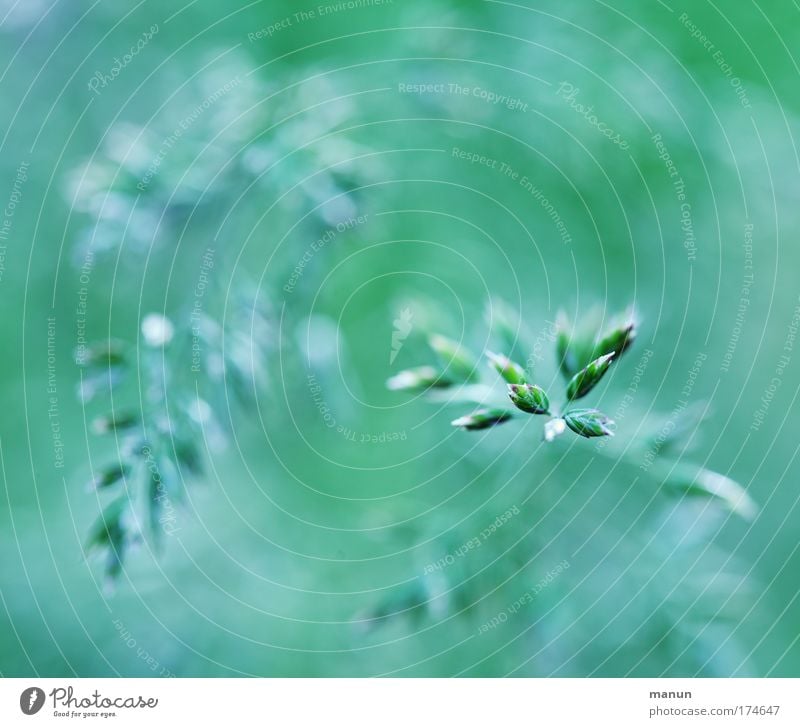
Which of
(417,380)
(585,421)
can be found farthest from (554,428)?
(417,380)

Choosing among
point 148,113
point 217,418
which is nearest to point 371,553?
point 217,418

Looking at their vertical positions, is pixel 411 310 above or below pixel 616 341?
above

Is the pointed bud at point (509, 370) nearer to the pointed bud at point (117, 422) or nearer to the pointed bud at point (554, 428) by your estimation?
the pointed bud at point (554, 428)

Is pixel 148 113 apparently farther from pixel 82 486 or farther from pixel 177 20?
pixel 82 486
